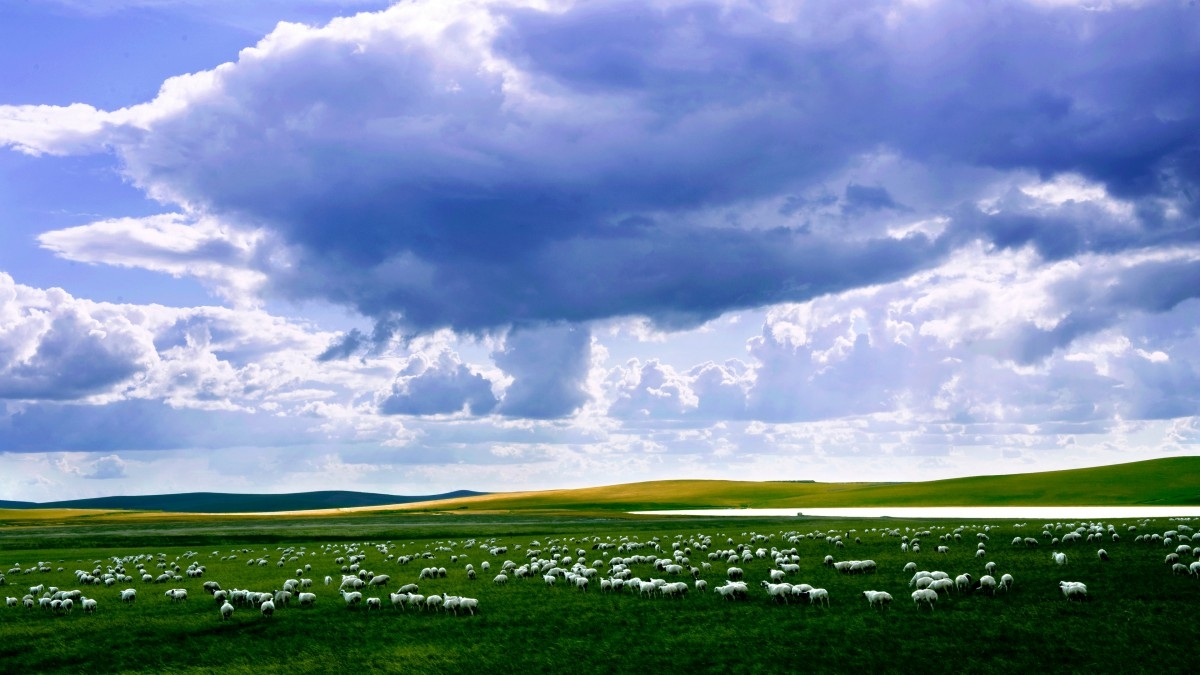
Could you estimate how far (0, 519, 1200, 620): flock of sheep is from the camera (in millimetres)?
27239

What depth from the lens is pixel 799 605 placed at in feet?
83.1

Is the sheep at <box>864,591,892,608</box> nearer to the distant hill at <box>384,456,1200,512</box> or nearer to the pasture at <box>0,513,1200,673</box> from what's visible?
the pasture at <box>0,513,1200,673</box>

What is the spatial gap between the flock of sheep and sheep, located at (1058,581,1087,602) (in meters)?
0.03

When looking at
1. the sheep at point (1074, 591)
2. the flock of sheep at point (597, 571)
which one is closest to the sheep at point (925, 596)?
the flock of sheep at point (597, 571)

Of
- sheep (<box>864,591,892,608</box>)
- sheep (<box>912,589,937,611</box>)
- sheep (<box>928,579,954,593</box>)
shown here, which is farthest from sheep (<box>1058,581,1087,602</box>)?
sheep (<box>864,591,892,608</box>)

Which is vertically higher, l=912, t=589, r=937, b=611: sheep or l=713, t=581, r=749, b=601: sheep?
l=912, t=589, r=937, b=611: sheep

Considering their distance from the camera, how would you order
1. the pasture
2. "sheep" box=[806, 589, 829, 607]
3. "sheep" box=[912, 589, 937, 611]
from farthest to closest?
"sheep" box=[806, 589, 829, 607]
"sheep" box=[912, 589, 937, 611]
the pasture

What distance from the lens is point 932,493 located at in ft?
428

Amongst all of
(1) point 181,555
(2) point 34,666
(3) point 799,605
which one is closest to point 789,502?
(1) point 181,555

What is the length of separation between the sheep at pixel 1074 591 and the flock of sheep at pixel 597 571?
3cm

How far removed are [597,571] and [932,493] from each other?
109 metres

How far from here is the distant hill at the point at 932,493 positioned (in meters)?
105

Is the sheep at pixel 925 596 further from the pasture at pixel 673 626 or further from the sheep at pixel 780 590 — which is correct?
the sheep at pixel 780 590

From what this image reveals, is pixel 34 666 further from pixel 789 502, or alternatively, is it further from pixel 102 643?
pixel 789 502
